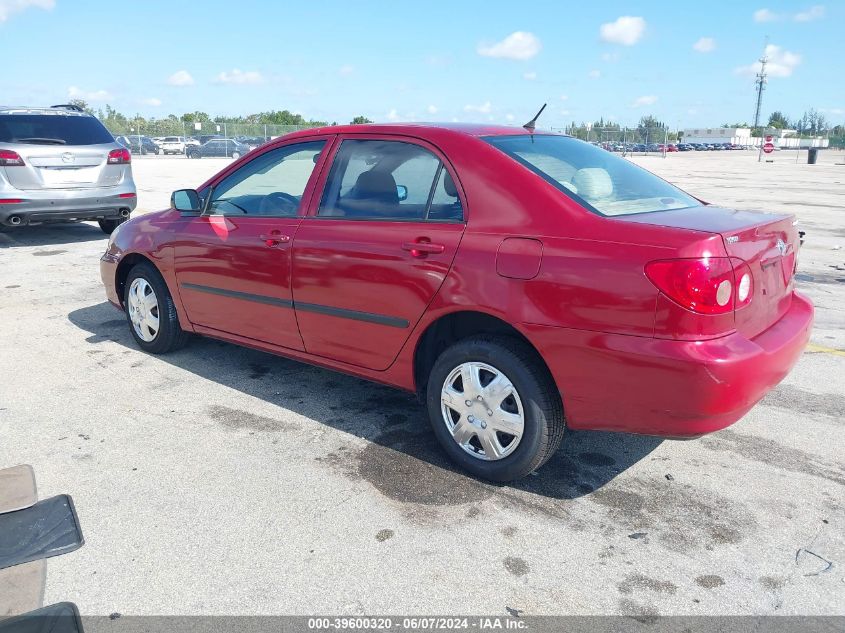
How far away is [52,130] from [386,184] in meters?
7.65

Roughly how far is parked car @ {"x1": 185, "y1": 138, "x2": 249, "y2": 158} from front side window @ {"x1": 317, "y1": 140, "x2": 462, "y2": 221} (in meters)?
41.7

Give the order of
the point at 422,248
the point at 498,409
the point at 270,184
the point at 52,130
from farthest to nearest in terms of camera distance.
Result: the point at 52,130 → the point at 270,184 → the point at 422,248 → the point at 498,409

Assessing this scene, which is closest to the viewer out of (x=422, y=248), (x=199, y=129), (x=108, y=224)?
(x=422, y=248)

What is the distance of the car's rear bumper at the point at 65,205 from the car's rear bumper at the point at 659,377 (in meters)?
8.24

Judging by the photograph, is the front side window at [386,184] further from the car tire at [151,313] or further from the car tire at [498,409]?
the car tire at [151,313]

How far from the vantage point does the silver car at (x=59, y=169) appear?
29.8 ft

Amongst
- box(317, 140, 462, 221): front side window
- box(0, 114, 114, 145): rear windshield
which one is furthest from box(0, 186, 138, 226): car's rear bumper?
box(317, 140, 462, 221): front side window

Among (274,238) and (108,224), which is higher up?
(274,238)

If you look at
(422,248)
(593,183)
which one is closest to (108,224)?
(422,248)

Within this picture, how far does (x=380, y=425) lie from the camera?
161 inches

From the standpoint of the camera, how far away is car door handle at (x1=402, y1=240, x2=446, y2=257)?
3398mm

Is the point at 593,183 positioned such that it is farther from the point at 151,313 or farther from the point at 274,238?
the point at 151,313

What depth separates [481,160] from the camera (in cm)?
341

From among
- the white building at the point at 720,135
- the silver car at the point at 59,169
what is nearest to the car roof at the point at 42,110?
the silver car at the point at 59,169
